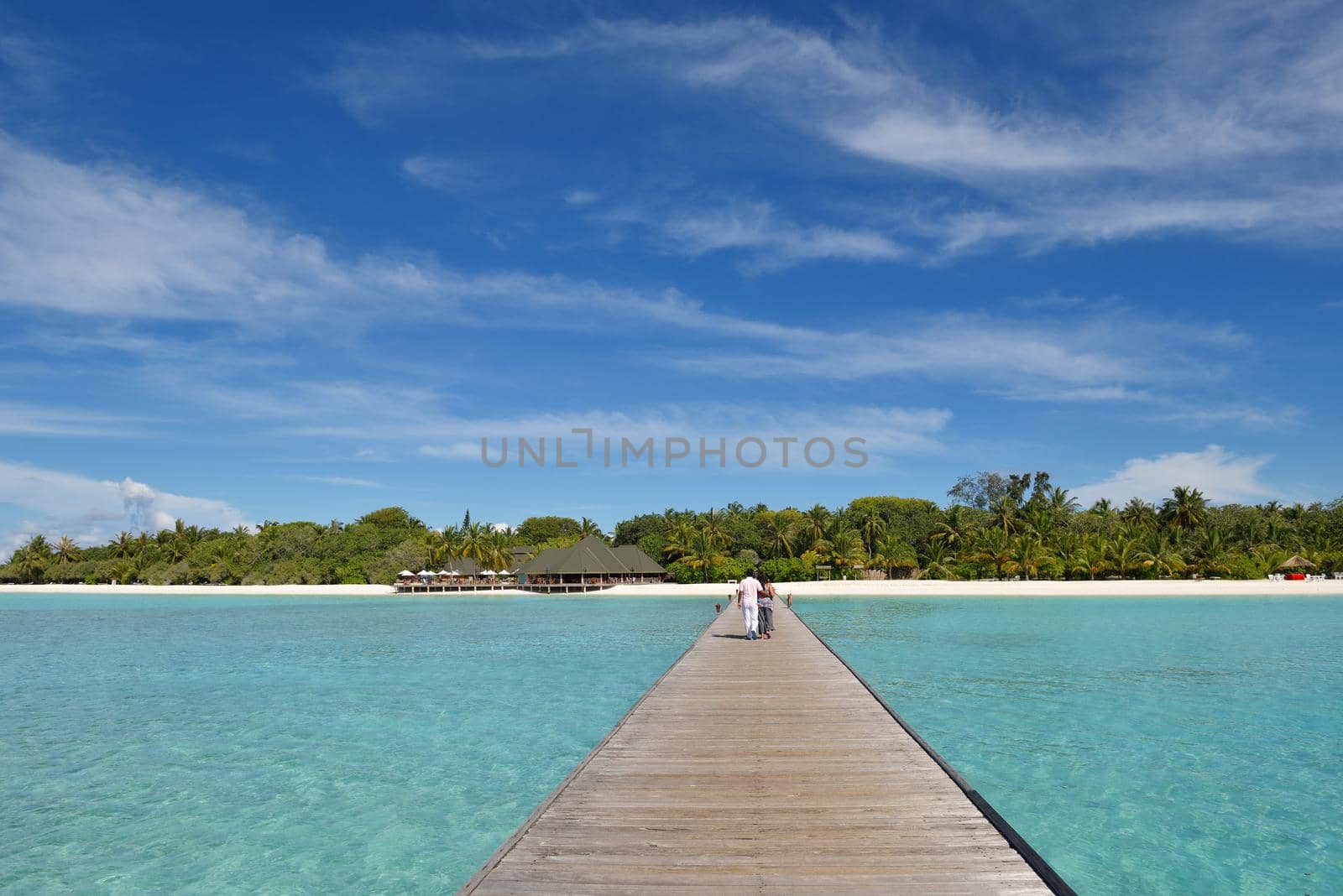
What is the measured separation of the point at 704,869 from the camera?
4738 mm

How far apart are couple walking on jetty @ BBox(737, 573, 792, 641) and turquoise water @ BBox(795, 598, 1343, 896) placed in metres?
2.36

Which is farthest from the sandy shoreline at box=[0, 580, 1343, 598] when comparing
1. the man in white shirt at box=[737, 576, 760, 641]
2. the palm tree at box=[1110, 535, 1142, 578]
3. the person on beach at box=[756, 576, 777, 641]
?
the man in white shirt at box=[737, 576, 760, 641]

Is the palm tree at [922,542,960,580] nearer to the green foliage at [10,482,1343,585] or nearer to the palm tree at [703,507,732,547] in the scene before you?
the green foliage at [10,482,1343,585]

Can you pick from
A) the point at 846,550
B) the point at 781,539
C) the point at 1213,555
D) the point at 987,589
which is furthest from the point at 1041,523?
the point at 781,539

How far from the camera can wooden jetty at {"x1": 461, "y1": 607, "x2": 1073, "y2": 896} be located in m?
4.59

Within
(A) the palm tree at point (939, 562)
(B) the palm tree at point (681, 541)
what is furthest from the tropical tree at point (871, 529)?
(B) the palm tree at point (681, 541)

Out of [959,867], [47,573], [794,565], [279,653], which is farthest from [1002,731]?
[47,573]

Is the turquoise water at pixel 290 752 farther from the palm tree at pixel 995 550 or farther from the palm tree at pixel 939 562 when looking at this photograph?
the palm tree at pixel 995 550

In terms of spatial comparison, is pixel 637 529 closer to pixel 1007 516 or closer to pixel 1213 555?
pixel 1007 516

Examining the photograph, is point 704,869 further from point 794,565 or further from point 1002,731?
point 794,565

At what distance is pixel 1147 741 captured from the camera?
11773mm

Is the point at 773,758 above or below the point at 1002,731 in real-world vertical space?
above

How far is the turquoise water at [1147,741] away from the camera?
782 centimetres

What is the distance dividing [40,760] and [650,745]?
9.97m
